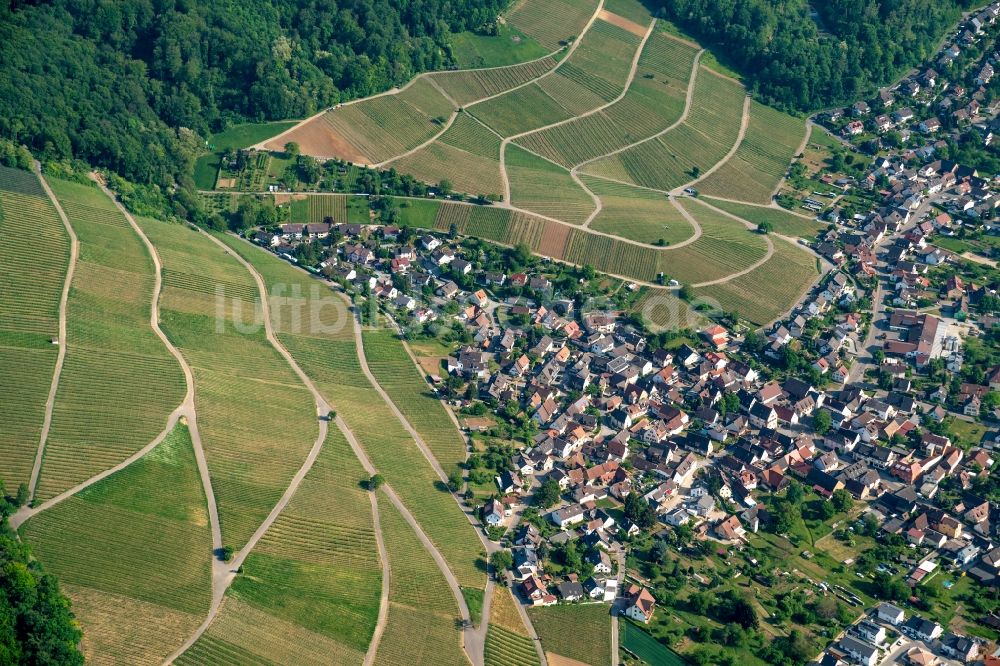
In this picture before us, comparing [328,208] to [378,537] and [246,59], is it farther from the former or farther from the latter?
[378,537]

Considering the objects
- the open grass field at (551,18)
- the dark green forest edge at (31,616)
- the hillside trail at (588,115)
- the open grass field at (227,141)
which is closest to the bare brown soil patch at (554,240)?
the hillside trail at (588,115)

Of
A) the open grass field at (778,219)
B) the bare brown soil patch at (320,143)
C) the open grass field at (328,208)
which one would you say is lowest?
the open grass field at (328,208)

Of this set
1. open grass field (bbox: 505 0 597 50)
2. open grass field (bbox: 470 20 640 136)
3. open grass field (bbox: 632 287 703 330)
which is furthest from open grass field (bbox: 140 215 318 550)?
open grass field (bbox: 505 0 597 50)

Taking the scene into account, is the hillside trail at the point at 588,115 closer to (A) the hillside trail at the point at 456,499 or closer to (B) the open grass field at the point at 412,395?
(B) the open grass field at the point at 412,395

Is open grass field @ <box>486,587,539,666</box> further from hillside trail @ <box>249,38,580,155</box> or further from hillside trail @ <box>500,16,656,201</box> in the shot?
hillside trail @ <box>249,38,580,155</box>

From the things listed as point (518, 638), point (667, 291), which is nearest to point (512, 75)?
point (667, 291)

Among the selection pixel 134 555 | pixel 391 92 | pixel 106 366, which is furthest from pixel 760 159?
pixel 134 555
